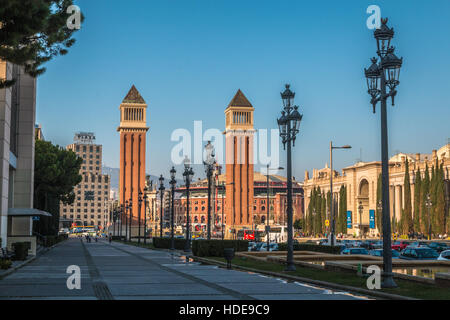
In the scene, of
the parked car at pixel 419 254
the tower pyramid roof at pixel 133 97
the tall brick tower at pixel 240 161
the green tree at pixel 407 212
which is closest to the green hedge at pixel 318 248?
the parked car at pixel 419 254

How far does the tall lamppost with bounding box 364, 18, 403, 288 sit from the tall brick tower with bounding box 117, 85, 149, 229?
476 ft

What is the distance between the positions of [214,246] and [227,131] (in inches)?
4744

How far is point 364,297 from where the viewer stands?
17938mm

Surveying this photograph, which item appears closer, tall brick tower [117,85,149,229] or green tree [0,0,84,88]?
green tree [0,0,84,88]

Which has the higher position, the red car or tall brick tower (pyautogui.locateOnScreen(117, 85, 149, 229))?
tall brick tower (pyautogui.locateOnScreen(117, 85, 149, 229))

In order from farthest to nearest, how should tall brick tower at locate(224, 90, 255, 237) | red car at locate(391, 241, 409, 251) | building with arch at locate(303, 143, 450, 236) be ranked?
tall brick tower at locate(224, 90, 255, 237), building with arch at locate(303, 143, 450, 236), red car at locate(391, 241, 409, 251)

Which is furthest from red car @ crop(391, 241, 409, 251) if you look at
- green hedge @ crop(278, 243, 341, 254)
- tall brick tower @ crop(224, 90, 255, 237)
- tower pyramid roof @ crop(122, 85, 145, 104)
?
tower pyramid roof @ crop(122, 85, 145, 104)

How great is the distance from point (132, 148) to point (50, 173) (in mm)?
102434

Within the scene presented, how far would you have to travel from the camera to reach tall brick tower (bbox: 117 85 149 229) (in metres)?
165

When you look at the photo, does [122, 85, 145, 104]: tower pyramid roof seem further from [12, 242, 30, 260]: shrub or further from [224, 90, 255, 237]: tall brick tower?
[12, 242, 30, 260]: shrub

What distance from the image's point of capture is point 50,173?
65.2 m

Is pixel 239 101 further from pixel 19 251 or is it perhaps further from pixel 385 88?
pixel 385 88

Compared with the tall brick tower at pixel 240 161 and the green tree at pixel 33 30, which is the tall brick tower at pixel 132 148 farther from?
the green tree at pixel 33 30
